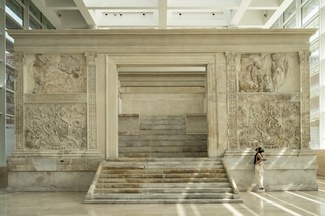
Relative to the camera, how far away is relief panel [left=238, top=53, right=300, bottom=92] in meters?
17.3

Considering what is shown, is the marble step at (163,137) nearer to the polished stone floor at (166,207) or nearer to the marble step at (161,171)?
the marble step at (161,171)

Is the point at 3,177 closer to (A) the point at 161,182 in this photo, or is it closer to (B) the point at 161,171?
(B) the point at 161,171

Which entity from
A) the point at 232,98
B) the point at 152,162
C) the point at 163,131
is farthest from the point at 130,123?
the point at 232,98

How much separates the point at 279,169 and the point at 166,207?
18.9ft

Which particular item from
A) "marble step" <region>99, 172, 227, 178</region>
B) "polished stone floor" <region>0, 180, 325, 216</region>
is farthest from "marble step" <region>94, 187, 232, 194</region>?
"marble step" <region>99, 172, 227, 178</region>

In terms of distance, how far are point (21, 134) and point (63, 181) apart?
7.73 ft


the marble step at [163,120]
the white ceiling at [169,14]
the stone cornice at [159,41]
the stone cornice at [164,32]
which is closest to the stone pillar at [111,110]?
the stone cornice at [159,41]

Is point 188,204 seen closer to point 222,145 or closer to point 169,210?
point 169,210

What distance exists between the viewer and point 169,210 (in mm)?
12273

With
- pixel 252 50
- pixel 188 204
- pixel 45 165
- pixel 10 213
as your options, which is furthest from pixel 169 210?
pixel 252 50

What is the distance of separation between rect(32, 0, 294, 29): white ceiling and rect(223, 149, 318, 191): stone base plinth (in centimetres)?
815

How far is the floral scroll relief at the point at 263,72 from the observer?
17297 millimetres

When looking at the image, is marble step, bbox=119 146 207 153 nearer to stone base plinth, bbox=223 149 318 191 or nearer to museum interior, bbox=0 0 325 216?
museum interior, bbox=0 0 325 216

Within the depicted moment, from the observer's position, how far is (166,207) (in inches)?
507
